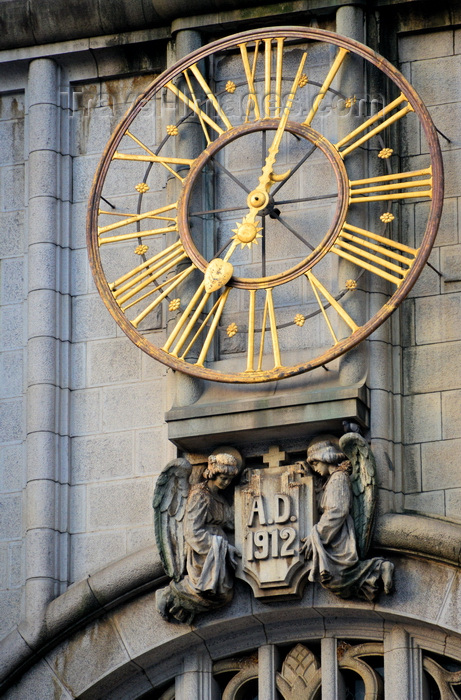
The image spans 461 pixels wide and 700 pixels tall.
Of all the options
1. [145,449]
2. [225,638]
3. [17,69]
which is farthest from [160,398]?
[17,69]

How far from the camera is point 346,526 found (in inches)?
535

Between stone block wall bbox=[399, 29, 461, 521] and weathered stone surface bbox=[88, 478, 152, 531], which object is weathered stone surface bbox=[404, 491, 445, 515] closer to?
stone block wall bbox=[399, 29, 461, 521]

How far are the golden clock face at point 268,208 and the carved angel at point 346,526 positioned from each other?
22.1 inches

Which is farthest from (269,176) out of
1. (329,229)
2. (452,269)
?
(452,269)

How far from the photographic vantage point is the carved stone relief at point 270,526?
44.5 feet

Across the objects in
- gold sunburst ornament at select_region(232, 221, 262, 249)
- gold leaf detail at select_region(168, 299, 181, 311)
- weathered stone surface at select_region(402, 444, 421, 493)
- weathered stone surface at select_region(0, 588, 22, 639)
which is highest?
gold sunburst ornament at select_region(232, 221, 262, 249)

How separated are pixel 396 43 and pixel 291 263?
1.52 m

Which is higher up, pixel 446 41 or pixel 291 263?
pixel 446 41

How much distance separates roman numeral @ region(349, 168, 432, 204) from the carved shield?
164cm

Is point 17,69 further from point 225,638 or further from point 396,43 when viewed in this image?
point 225,638

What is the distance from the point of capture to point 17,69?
15430 millimetres

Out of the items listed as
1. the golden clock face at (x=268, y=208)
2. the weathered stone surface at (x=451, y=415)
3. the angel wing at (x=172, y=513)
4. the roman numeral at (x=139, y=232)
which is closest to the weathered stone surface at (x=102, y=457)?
the angel wing at (x=172, y=513)

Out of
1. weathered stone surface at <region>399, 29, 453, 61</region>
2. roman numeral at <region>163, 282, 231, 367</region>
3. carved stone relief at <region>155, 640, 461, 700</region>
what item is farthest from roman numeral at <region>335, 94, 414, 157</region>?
carved stone relief at <region>155, 640, 461, 700</region>

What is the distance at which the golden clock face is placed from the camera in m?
14.0
